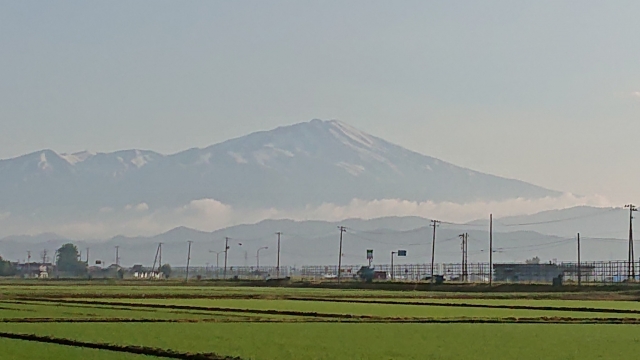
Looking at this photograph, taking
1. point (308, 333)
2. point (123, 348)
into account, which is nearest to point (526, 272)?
point (308, 333)

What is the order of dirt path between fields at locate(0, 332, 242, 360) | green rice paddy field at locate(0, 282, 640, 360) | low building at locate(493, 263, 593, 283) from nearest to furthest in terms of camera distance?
dirt path between fields at locate(0, 332, 242, 360) < green rice paddy field at locate(0, 282, 640, 360) < low building at locate(493, 263, 593, 283)

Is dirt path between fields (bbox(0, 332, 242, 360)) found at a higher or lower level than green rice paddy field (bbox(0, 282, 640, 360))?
lower

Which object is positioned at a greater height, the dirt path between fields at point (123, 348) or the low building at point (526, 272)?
the low building at point (526, 272)

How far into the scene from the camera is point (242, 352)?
22.5 meters

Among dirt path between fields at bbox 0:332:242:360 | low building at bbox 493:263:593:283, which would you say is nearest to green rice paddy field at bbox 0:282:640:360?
dirt path between fields at bbox 0:332:242:360

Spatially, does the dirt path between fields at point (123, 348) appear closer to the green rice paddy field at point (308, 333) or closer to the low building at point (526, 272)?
the green rice paddy field at point (308, 333)

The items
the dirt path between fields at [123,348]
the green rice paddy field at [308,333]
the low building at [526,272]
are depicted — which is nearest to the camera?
the dirt path between fields at [123,348]

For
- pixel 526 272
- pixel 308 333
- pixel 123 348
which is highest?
pixel 526 272

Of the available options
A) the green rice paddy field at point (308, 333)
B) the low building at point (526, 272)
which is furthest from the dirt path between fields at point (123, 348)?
the low building at point (526, 272)

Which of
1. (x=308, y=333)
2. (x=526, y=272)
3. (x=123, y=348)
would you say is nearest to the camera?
(x=123, y=348)

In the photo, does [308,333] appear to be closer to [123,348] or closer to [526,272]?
[123,348]

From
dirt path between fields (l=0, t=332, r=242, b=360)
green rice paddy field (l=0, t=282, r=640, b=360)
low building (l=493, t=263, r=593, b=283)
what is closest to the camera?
dirt path between fields (l=0, t=332, r=242, b=360)

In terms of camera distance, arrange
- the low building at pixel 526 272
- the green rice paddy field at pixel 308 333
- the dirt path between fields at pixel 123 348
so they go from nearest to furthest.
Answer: the dirt path between fields at pixel 123 348
the green rice paddy field at pixel 308 333
the low building at pixel 526 272

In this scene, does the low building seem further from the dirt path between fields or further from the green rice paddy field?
the dirt path between fields
